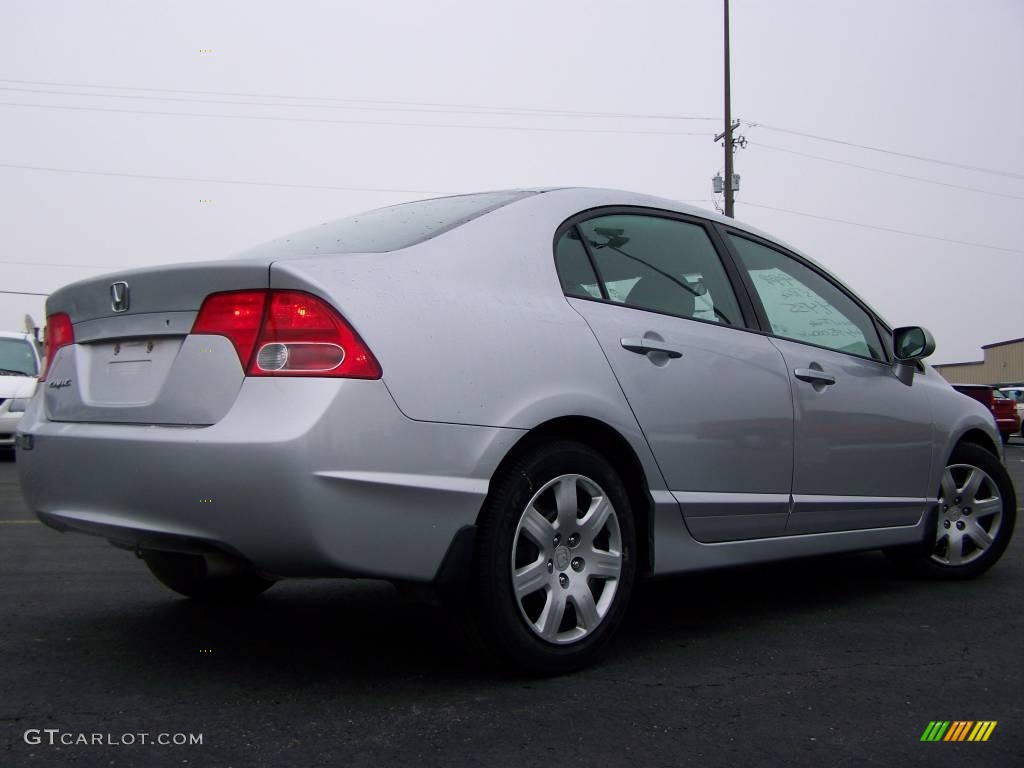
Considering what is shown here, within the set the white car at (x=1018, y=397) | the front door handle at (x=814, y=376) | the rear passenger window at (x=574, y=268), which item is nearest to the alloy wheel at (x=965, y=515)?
the front door handle at (x=814, y=376)

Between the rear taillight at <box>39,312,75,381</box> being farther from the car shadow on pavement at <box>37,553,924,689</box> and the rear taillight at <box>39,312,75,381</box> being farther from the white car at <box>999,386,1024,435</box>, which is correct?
the white car at <box>999,386,1024,435</box>

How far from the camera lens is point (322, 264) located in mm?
2932

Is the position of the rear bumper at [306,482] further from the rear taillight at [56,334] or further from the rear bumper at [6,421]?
the rear bumper at [6,421]

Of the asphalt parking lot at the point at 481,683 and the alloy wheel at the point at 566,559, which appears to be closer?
the asphalt parking lot at the point at 481,683

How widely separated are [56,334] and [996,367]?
6788cm

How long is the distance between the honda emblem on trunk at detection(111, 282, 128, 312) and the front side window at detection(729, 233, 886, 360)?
235 cm

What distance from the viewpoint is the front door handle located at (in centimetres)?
419

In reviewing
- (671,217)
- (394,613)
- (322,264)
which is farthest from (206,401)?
(671,217)

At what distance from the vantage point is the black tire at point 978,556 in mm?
5074

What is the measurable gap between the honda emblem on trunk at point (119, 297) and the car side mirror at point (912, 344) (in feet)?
11.0

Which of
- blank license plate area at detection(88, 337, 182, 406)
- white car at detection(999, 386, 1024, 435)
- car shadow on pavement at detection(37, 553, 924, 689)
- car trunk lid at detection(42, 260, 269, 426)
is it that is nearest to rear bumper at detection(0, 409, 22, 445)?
car shadow on pavement at detection(37, 553, 924, 689)

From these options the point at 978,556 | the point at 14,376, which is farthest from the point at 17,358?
the point at 978,556

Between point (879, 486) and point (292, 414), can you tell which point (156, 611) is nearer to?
point (292, 414)

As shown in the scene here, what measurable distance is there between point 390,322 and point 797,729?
1496mm
